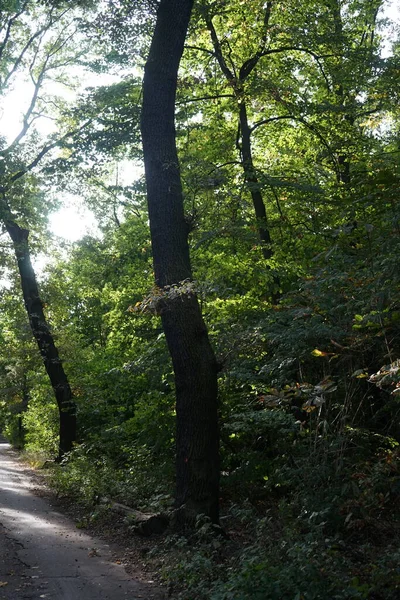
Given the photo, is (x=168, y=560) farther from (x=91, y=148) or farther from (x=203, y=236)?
(x=91, y=148)

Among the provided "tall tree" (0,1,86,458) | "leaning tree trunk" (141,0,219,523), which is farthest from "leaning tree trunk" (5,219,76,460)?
"leaning tree trunk" (141,0,219,523)

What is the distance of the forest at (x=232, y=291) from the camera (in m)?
7.06

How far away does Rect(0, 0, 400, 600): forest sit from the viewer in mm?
7062

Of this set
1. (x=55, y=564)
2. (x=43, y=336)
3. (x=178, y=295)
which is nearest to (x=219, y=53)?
(x=178, y=295)

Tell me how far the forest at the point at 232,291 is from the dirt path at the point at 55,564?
1.89 ft

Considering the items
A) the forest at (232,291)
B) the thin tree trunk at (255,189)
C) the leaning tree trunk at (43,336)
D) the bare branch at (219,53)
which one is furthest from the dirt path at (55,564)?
the bare branch at (219,53)

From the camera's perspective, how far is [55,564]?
849 cm

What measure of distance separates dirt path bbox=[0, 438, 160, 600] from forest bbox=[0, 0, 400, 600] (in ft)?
1.89

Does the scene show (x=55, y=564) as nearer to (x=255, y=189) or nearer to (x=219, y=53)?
(x=255, y=189)

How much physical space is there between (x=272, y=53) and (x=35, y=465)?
17.5 meters

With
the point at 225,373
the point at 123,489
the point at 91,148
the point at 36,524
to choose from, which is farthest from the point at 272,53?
the point at 36,524

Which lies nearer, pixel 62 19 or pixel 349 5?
pixel 349 5

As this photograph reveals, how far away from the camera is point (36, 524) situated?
11.7 metres

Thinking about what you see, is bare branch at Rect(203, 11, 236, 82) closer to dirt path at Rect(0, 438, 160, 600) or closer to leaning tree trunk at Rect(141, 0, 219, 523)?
leaning tree trunk at Rect(141, 0, 219, 523)
